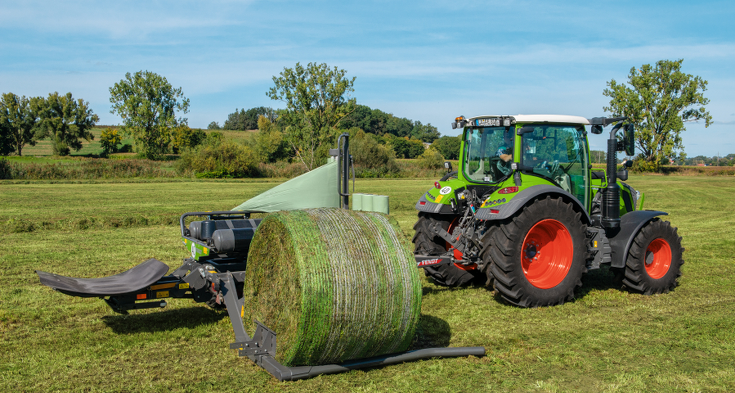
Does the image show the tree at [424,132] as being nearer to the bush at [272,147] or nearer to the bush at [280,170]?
the bush at [272,147]

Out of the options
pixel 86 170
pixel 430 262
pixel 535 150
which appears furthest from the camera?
pixel 86 170

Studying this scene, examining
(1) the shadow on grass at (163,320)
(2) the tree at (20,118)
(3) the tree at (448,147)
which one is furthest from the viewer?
(3) the tree at (448,147)

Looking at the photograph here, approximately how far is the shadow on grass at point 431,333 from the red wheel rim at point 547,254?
55.6 inches

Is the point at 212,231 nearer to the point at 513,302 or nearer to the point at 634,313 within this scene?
the point at 513,302

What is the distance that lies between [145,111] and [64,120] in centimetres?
1203

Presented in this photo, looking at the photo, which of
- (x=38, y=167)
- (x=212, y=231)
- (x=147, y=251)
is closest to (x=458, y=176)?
(x=212, y=231)

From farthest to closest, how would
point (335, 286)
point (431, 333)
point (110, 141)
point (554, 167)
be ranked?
point (110, 141)
point (554, 167)
point (431, 333)
point (335, 286)

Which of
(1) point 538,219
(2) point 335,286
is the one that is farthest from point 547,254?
(2) point 335,286

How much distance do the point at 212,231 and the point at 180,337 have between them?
121 cm

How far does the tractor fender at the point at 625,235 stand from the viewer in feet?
22.8

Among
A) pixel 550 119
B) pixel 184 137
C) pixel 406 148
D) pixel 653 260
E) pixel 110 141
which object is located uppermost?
pixel 184 137

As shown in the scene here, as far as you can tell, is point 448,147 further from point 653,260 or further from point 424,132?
point 653,260

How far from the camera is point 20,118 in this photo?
7175cm

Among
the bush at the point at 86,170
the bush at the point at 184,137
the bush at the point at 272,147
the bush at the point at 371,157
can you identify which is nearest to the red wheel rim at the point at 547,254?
the bush at the point at 86,170
